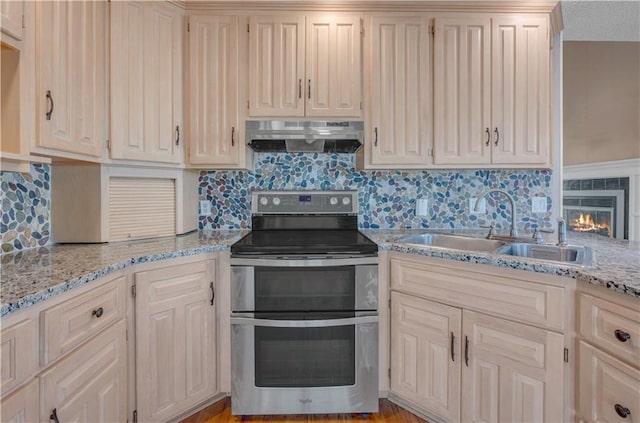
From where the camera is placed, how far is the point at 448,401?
5.19 feet

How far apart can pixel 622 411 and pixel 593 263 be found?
503mm

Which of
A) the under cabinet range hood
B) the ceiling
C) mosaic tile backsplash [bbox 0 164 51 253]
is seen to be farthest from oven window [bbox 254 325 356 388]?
the ceiling

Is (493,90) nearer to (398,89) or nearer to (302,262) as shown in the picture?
(398,89)

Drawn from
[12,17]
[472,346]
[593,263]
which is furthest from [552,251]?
[12,17]

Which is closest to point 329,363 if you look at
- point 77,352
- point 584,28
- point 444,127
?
point 77,352

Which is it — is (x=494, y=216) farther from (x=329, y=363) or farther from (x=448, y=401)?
(x=329, y=363)

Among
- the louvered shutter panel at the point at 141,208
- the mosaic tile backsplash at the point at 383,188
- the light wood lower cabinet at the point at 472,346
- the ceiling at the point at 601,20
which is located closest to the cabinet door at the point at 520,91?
the ceiling at the point at 601,20

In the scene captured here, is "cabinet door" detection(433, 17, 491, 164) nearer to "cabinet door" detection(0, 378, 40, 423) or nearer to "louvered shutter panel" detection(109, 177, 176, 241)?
"louvered shutter panel" detection(109, 177, 176, 241)

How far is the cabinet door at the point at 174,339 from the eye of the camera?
1496 mm

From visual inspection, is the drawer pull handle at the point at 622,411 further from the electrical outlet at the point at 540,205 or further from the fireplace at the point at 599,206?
the fireplace at the point at 599,206

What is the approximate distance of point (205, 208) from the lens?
7.76 feet

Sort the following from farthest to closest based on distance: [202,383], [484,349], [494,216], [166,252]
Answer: [494,216]
[202,383]
[166,252]
[484,349]

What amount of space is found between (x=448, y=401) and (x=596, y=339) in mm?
728

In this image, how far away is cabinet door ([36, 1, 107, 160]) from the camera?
1.30 meters
